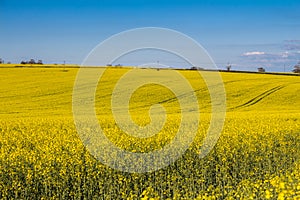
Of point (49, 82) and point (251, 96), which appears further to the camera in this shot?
point (49, 82)

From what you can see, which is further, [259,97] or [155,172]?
[259,97]

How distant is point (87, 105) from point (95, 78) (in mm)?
14706

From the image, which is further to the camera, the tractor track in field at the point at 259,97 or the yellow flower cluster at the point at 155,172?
the tractor track in field at the point at 259,97

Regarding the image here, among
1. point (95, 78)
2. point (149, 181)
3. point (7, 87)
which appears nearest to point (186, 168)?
point (149, 181)

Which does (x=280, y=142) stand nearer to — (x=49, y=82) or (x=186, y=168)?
(x=186, y=168)

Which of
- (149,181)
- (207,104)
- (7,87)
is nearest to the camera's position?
(149,181)

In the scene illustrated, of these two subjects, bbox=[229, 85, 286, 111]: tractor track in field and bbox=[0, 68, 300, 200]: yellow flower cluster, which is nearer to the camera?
bbox=[0, 68, 300, 200]: yellow flower cluster

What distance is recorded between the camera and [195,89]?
4166 cm

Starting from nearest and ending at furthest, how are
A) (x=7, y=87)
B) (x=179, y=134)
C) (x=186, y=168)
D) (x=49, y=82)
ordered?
(x=186, y=168) → (x=179, y=134) → (x=7, y=87) → (x=49, y=82)

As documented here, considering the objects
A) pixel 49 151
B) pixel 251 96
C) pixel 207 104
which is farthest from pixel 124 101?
pixel 49 151

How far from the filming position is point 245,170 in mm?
12617

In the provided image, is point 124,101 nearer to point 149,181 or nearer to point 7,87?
point 7,87

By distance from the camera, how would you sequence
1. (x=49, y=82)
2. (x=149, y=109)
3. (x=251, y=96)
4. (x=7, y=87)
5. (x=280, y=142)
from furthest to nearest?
(x=49, y=82) < (x=7, y=87) < (x=251, y=96) < (x=149, y=109) < (x=280, y=142)

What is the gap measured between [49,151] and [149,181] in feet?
10.5
